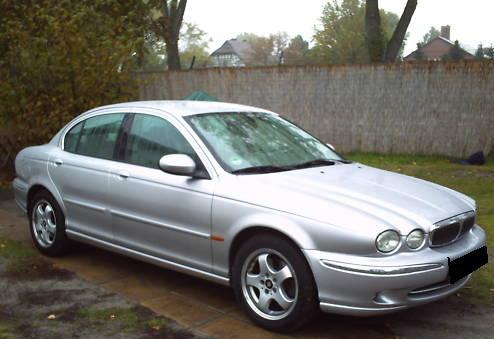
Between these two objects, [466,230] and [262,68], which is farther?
[262,68]

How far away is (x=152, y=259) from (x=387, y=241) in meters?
2.00

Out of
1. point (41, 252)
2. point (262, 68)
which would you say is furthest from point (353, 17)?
point (41, 252)

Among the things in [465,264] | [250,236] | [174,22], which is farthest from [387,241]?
[174,22]

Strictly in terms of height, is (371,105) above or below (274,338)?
above

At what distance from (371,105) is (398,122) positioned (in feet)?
2.04

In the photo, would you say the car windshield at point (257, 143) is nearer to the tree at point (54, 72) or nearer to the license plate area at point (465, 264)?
the license plate area at point (465, 264)

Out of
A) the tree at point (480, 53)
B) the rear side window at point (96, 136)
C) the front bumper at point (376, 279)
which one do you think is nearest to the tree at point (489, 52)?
the tree at point (480, 53)

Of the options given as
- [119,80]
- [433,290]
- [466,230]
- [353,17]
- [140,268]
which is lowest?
[140,268]

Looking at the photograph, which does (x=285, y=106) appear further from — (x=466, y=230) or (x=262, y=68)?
(x=466, y=230)

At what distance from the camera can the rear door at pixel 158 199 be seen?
14.8ft

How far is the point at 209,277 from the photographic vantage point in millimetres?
4527

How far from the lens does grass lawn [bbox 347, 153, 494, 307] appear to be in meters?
4.99

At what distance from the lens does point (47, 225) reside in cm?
599

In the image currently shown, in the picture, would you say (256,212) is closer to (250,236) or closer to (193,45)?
(250,236)
